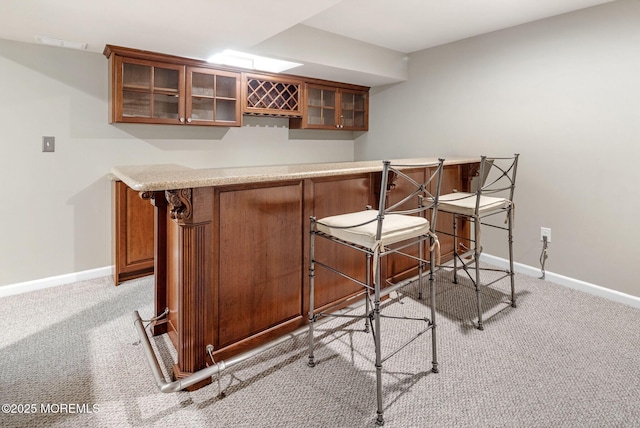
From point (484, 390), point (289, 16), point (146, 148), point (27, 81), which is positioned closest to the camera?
point (484, 390)

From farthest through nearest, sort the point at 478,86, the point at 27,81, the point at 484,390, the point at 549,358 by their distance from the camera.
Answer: the point at 478,86
the point at 27,81
the point at 549,358
the point at 484,390

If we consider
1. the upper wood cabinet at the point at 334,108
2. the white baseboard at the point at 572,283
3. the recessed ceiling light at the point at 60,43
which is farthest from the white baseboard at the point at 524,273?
the upper wood cabinet at the point at 334,108

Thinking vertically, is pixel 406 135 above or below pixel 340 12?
below

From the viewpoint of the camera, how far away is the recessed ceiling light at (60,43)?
98.2 inches

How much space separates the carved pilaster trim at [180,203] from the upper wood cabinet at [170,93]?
1.71m

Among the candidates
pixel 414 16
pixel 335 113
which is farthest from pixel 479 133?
pixel 335 113

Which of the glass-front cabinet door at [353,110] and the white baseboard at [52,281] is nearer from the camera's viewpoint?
the white baseboard at [52,281]

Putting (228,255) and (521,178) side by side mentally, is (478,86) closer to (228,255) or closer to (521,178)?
(521,178)

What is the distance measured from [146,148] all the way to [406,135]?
266cm

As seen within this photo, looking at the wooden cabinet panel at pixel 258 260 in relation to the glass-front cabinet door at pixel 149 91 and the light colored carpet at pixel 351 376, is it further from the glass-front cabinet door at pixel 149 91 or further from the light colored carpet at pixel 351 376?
the glass-front cabinet door at pixel 149 91

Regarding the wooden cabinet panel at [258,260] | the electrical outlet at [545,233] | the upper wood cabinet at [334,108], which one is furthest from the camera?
the upper wood cabinet at [334,108]

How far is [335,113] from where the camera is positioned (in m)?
4.21

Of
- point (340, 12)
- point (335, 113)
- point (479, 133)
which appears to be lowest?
point (479, 133)

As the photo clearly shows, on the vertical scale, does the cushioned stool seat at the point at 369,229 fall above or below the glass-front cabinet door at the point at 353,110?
below
